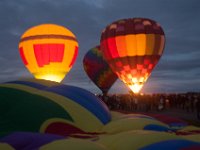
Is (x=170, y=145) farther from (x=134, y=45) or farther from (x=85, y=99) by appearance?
(x=134, y=45)

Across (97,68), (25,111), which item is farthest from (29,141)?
(97,68)

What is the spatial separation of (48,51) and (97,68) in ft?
42.9

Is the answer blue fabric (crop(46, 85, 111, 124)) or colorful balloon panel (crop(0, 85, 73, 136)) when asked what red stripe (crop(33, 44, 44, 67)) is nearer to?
blue fabric (crop(46, 85, 111, 124))

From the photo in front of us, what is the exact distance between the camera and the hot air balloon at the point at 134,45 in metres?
23.3

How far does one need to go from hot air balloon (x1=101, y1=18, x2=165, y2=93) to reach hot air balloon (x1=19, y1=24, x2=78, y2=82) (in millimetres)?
2535

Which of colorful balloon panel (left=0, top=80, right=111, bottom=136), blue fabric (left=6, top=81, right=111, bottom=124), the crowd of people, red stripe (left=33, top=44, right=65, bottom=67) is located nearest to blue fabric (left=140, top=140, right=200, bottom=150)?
colorful balloon panel (left=0, top=80, right=111, bottom=136)

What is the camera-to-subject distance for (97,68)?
112 ft

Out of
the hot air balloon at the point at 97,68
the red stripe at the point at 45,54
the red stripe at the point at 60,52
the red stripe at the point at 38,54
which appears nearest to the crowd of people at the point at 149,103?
the red stripe at the point at 60,52

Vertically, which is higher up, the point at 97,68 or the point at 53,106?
the point at 97,68

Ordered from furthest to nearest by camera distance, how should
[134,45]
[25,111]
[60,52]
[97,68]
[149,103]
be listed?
[97,68]
[134,45]
[149,103]
[60,52]
[25,111]

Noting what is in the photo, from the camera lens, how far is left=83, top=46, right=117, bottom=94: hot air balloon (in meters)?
34.0

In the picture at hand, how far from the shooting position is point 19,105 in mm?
4129

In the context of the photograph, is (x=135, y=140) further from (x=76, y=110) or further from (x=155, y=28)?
(x=155, y=28)

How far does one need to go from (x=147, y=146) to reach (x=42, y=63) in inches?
754
